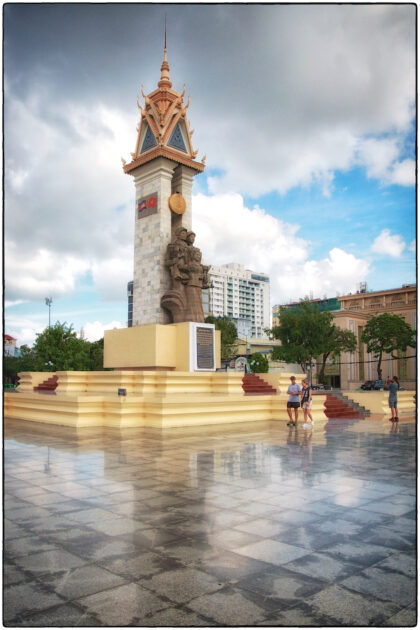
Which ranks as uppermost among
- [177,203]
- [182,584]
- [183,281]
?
[177,203]

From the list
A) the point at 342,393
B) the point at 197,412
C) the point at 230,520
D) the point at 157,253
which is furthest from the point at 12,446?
the point at 342,393

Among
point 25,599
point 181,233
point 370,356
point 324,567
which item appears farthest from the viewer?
point 370,356

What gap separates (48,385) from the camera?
21.8 metres

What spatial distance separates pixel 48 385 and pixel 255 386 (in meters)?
8.95

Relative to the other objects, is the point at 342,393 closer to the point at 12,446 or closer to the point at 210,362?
the point at 210,362

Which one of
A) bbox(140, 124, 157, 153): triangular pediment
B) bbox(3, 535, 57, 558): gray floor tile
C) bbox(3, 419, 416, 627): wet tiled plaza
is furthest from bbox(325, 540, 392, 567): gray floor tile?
bbox(140, 124, 157, 153): triangular pediment

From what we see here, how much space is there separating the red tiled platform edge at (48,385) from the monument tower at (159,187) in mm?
5231

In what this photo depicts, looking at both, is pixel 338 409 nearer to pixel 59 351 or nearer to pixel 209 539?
pixel 209 539

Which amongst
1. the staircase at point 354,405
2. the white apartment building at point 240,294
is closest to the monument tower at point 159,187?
the staircase at point 354,405

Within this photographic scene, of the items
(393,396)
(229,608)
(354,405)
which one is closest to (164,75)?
(393,396)

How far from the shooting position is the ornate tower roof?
19266mm

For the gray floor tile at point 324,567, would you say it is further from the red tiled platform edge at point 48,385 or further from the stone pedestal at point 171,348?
the red tiled platform edge at point 48,385

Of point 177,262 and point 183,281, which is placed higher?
point 177,262

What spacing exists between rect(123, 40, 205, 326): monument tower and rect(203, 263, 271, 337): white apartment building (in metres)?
102
